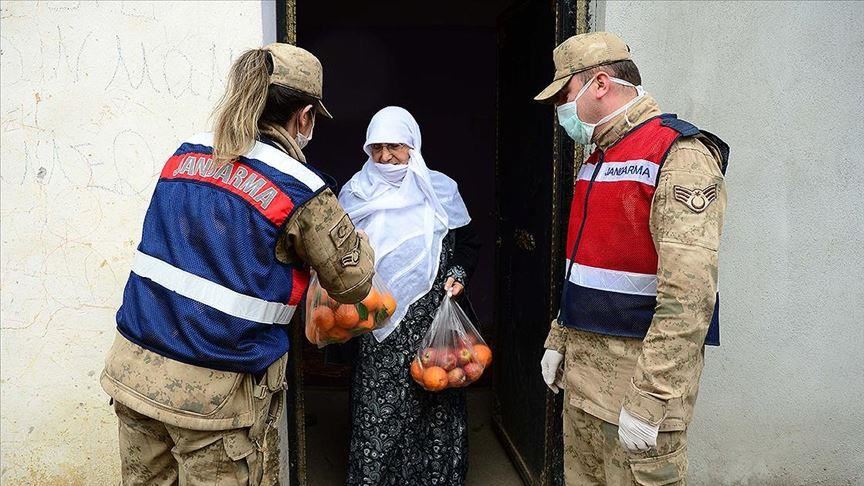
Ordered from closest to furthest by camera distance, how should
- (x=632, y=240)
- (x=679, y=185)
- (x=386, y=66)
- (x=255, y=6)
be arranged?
(x=679, y=185) → (x=632, y=240) → (x=255, y=6) → (x=386, y=66)

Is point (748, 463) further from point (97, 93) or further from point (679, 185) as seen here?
point (97, 93)

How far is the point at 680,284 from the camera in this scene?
1.80m

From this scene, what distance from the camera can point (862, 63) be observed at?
3.10 m

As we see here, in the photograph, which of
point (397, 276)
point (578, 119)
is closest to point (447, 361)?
point (397, 276)

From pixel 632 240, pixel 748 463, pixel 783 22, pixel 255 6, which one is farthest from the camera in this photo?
pixel 748 463

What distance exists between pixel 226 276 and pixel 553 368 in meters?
1.24

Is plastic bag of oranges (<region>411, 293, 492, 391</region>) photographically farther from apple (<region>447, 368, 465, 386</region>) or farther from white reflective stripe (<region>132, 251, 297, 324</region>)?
white reflective stripe (<region>132, 251, 297, 324</region>)

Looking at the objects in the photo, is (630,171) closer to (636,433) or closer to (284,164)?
(636,433)

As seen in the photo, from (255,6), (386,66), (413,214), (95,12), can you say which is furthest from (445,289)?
(386,66)

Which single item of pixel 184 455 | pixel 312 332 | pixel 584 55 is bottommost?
pixel 184 455

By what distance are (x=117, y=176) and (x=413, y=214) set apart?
1271 millimetres

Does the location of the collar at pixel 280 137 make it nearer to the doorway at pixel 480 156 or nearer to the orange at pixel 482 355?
the doorway at pixel 480 156

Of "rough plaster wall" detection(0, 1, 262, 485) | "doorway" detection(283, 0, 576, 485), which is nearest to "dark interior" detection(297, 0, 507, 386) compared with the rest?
"doorway" detection(283, 0, 576, 485)

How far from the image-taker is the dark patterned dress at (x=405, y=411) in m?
3.13
